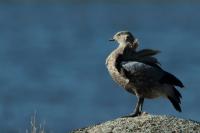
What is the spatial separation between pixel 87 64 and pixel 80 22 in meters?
19.4

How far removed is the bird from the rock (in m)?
0.50

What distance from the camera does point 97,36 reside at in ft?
195

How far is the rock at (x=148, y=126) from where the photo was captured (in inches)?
611

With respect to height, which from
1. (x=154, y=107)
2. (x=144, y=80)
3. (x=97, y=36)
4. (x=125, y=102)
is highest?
(x=97, y=36)

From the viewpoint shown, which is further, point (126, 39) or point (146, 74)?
point (126, 39)

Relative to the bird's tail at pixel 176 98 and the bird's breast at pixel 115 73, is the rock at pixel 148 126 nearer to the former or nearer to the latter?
the bird's tail at pixel 176 98

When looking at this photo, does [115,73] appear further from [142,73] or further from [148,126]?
[148,126]

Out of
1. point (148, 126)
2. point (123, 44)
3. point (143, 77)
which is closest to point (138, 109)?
point (143, 77)

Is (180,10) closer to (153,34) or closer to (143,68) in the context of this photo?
(153,34)

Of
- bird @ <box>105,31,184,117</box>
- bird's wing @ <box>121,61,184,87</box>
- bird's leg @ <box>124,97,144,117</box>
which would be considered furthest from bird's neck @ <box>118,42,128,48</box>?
bird's leg @ <box>124,97,144,117</box>

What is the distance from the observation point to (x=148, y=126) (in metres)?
15.6

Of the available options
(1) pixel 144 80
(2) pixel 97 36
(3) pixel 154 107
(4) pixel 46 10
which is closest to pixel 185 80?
(3) pixel 154 107

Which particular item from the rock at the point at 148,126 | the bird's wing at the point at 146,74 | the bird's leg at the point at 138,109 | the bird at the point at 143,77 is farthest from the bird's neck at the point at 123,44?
the rock at the point at 148,126

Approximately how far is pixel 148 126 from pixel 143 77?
0.96m
